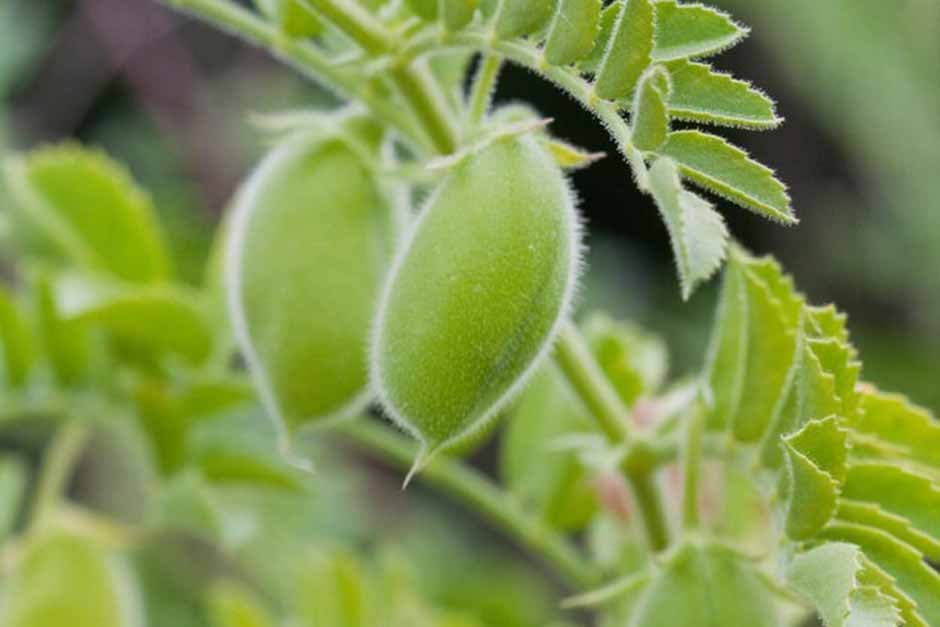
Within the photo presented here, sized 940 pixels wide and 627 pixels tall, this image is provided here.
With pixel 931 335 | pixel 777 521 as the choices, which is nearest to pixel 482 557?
pixel 931 335

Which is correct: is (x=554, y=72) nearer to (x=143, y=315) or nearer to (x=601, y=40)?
(x=601, y=40)

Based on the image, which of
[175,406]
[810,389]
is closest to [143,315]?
[175,406]

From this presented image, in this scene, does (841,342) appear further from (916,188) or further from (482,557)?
(916,188)

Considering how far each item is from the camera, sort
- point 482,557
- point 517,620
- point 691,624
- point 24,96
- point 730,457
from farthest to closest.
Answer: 1. point 24,96
2. point 482,557
3. point 517,620
4. point 730,457
5. point 691,624

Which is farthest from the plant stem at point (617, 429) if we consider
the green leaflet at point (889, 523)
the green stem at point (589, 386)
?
the green leaflet at point (889, 523)

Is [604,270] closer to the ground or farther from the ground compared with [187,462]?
closer to the ground

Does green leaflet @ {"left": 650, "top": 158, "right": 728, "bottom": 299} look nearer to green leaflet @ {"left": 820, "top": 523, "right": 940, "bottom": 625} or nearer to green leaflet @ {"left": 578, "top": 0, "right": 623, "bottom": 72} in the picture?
green leaflet @ {"left": 578, "top": 0, "right": 623, "bottom": 72}
